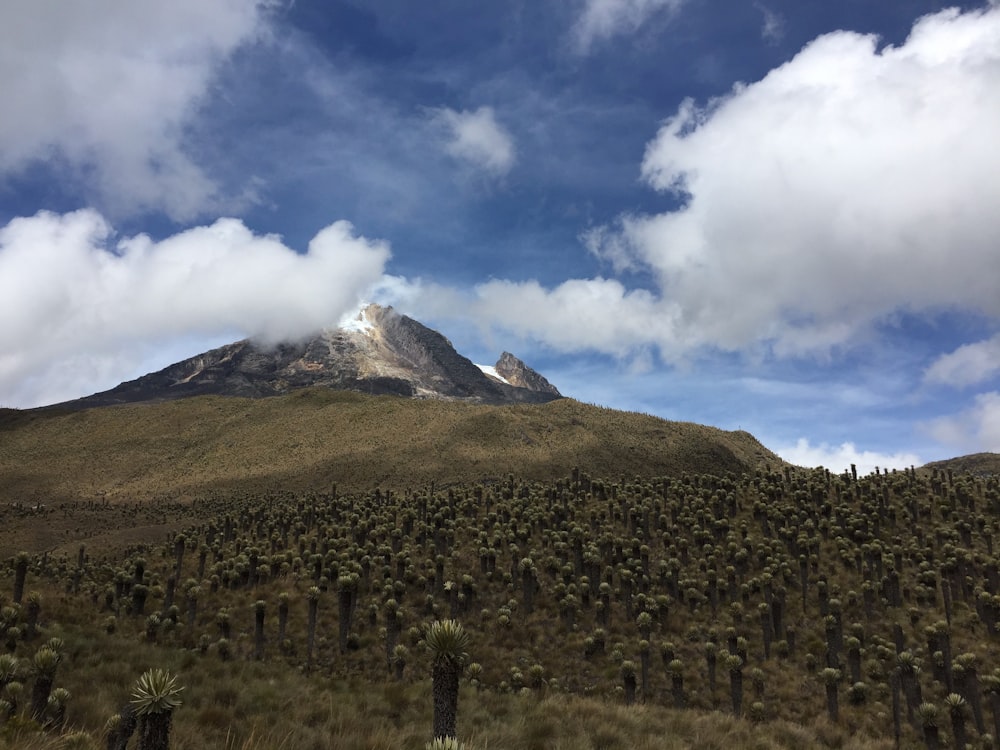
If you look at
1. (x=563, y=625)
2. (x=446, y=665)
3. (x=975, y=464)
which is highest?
(x=975, y=464)

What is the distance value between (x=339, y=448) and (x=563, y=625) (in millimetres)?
89552

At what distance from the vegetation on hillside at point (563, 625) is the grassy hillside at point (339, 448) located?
4448 centimetres

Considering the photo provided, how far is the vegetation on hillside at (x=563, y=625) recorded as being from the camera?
13.8 m

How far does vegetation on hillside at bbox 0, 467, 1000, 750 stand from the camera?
13.8 meters

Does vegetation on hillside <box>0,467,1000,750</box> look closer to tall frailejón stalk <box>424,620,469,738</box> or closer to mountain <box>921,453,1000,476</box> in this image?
tall frailejón stalk <box>424,620,469,738</box>

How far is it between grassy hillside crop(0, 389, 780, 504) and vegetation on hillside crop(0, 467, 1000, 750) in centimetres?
4448

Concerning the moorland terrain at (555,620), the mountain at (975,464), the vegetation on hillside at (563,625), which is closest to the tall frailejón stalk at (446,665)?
the vegetation on hillside at (563,625)

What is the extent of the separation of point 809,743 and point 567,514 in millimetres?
26991

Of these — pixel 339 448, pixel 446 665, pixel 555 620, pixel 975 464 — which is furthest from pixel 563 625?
pixel 975 464

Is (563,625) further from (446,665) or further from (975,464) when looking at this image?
(975,464)

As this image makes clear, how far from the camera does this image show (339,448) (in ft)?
366

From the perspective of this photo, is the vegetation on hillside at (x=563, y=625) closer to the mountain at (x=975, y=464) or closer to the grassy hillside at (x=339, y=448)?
the grassy hillside at (x=339, y=448)

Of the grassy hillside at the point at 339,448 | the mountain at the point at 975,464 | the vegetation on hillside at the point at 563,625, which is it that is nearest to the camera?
the vegetation on hillside at the point at 563,625

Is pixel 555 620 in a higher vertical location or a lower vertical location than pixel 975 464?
lower
